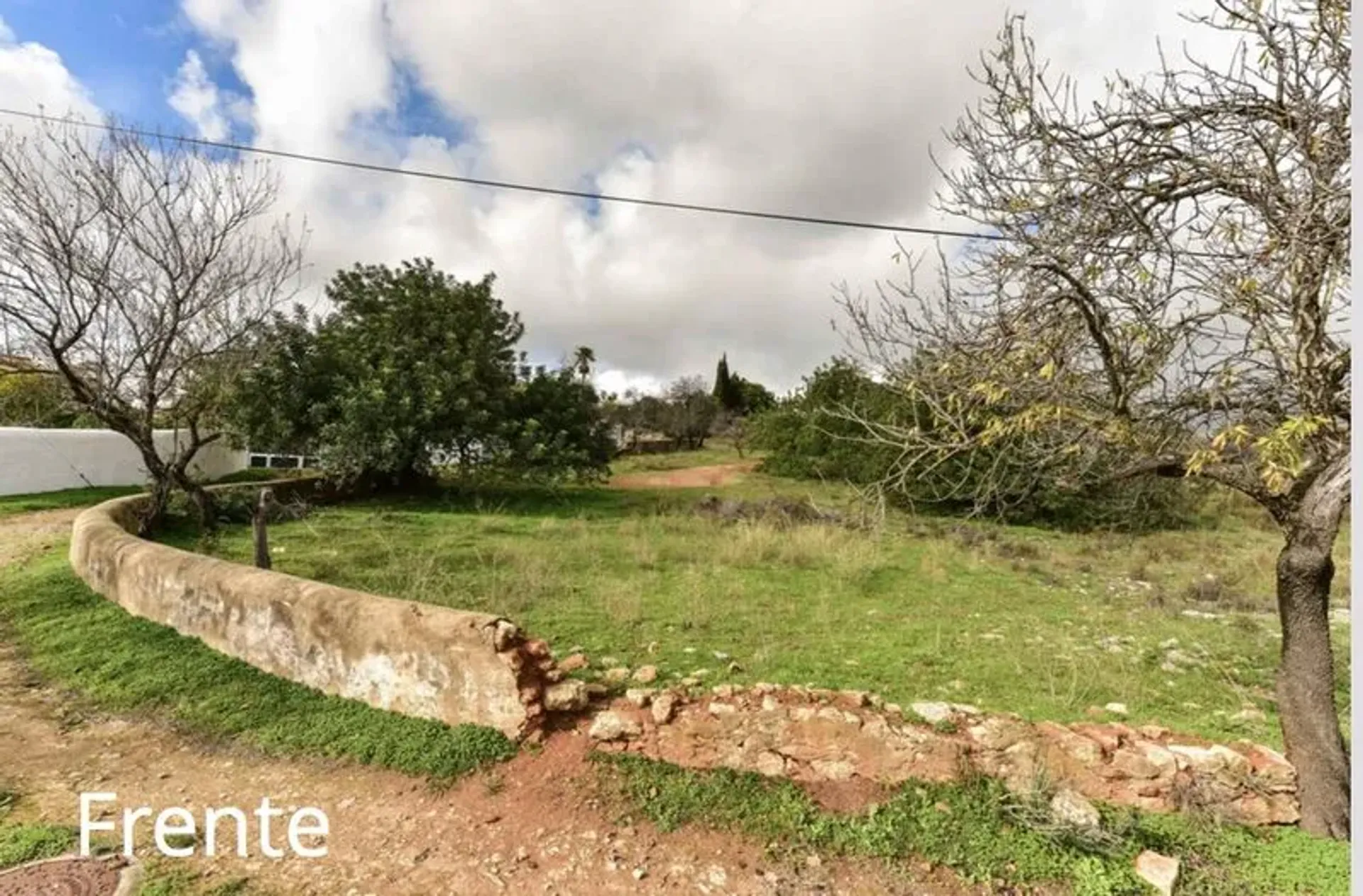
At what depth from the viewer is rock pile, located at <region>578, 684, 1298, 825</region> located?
3609mm

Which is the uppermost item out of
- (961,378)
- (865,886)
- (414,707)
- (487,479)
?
(961,378)

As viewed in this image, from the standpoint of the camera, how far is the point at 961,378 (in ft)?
13.6

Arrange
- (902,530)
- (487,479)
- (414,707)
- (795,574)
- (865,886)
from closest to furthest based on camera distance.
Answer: (865,886) < (414,707) < (795,574) < (902,530) < (487,479)

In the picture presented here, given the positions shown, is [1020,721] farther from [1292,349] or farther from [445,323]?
[445,323]

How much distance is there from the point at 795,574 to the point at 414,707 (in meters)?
5.68

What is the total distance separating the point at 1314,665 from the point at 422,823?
463 centimetres

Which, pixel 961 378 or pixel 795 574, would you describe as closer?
pixel 961 378

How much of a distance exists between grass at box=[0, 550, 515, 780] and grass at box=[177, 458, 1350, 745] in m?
1.71

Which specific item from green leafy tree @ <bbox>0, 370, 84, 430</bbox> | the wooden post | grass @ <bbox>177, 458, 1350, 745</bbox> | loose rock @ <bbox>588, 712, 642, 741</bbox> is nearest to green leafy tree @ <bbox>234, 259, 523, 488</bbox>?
grass @ <bbox>177, 458, 1350, 745</bbox>

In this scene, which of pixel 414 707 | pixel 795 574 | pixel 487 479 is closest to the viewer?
pixel 414 707

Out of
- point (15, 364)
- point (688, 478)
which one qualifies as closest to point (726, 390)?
point (688, 478)

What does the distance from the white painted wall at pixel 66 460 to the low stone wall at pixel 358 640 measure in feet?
29.9

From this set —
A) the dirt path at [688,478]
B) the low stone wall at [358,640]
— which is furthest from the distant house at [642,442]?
the low stone wall at [358,640]

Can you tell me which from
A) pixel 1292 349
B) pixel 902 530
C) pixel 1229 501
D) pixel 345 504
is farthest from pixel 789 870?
pixel 1229 501
